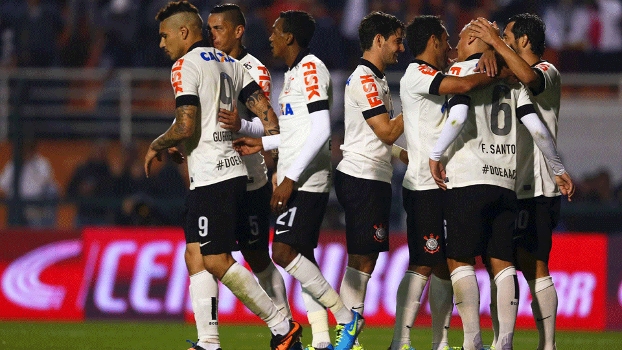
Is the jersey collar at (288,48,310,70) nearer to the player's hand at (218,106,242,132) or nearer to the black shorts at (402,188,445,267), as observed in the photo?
the player's hand at (218,106,242,132)

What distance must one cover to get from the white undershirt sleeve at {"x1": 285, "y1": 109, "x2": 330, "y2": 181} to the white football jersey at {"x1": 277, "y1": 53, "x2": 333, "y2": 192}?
15cm

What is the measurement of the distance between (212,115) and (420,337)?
4.41 metres

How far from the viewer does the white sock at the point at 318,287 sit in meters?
8.25

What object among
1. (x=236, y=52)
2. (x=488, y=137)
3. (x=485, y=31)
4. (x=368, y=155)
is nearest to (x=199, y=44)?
(x=236, y=52)

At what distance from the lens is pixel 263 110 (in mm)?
8477

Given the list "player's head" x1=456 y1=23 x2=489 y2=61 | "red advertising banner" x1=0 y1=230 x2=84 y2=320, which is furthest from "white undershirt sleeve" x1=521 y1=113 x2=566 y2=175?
"red advertising banner" x1=0 y1=230 x2=84 y2=320

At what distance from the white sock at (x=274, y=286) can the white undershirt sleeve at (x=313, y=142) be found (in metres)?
0.92

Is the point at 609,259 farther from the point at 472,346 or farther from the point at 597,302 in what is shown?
the point at 472,346

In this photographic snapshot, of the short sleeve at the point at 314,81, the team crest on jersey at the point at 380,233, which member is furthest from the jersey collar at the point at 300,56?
the team crest on jersey at the point at 380,233

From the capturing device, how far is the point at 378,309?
13461 mm

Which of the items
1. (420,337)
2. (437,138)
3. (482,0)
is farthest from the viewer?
(482,0)

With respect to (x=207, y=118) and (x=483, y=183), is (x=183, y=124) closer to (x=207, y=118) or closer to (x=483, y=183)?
(x=207, y=118)

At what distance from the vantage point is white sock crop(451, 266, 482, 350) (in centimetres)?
781

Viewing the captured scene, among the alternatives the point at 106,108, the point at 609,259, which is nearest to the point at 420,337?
the point at 609,259
